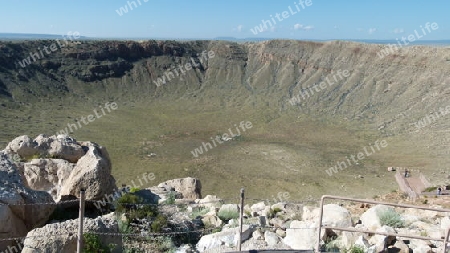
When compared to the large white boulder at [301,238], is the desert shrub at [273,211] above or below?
above

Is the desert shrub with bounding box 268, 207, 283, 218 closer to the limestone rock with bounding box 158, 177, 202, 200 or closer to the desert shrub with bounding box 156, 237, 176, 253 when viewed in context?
the desert shrub with bounding box 156, 237, 176, 253

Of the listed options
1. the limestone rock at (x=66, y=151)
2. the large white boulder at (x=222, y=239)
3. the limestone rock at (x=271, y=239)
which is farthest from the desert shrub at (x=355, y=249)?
the limestone rock at (x=66, y=151)

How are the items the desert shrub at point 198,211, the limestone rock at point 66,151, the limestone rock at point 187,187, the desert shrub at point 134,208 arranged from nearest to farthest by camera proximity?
1. the desert shrub at point 134,208
2. the desert shrub at point 198,211
3. the limestone rock at point 66,151
4. the limestone rock at point 187,187

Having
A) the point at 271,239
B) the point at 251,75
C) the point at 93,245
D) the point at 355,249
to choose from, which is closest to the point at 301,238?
the point at 271,239

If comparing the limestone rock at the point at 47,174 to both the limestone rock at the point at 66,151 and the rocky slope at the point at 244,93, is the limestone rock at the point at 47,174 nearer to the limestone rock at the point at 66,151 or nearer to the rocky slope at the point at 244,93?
the limestone rock at the point at 66,151

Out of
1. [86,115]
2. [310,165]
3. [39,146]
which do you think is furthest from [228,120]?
[39,146]

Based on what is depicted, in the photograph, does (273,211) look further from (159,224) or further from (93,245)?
(93,245)

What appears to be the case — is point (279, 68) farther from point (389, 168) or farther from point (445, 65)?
point (389, 168)

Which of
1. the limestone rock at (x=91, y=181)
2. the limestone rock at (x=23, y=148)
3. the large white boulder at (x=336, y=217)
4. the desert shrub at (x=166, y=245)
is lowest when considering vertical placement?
the large white boulder at (x=336, y=217)

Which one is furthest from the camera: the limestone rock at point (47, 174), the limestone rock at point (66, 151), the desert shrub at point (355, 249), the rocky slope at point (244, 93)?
the rocky slope at point (244, 93)
